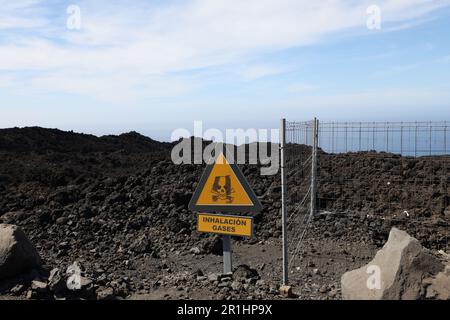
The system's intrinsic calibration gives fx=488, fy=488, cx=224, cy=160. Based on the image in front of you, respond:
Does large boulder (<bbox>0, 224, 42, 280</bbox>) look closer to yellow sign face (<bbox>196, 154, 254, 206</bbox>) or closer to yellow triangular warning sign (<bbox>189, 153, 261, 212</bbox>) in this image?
yellow triangular warning sign (<bbox>189, 153, 261, 212</bbox>)

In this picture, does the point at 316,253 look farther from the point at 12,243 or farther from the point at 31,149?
the point at 31,149

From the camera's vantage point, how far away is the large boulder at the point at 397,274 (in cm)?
494

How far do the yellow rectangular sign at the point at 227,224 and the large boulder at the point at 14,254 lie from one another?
2.27 metres

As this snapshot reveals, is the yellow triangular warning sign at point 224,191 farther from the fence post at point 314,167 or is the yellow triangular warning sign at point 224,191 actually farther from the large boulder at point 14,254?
the fence post at point 314,167

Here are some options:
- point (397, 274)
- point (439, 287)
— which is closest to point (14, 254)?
point (397, 274)

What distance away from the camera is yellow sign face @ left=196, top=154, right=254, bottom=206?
6141mm

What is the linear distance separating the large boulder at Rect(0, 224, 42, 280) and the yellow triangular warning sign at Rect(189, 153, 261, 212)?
2274mm

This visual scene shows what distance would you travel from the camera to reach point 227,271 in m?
6.59

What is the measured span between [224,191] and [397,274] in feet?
7.57

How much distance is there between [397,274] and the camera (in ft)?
16.4

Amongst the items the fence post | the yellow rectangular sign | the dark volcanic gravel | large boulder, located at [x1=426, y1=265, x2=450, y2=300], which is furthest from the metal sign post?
the fence post
